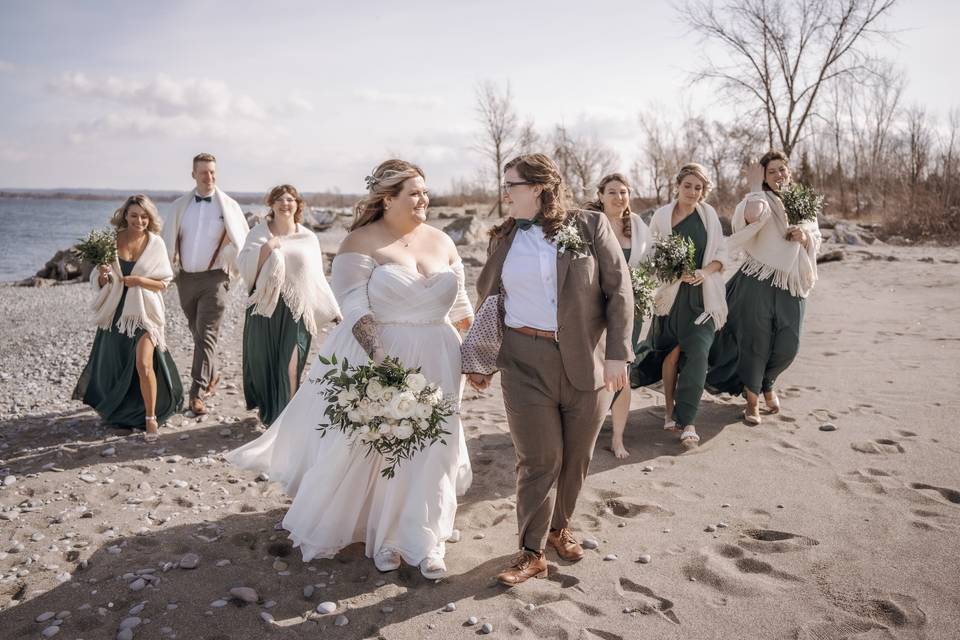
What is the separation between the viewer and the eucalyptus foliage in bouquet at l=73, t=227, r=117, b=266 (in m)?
6.68

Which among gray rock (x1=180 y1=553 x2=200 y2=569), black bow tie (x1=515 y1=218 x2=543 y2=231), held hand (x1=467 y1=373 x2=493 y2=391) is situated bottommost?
gray rock (x1=180 y1=553 x2=200 y2=569)

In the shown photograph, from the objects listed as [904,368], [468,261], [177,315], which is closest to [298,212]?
[904,368]

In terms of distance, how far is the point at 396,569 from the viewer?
428cm

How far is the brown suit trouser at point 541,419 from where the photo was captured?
4.02 metres

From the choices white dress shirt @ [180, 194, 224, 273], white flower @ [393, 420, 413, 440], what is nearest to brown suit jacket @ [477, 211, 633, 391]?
white flower @ [393, 420, 413, 440]

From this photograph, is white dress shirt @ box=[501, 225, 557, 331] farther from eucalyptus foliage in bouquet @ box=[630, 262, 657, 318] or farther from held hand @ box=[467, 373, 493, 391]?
eucalyptus foliage in bouquet @ box=[630, 262, 657, 318]

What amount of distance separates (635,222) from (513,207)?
235 cm

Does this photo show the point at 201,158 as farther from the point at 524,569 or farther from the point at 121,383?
the point at 524,569

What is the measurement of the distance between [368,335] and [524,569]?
1.58m

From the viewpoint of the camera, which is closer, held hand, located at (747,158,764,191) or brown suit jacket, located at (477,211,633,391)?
brown suit jacket, located at (477,211,633,391)

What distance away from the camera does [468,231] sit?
23.6 m

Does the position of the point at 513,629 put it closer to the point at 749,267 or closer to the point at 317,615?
the point at 317,615

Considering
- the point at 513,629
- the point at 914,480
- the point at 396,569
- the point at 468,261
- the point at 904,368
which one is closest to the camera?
the point at 513,629

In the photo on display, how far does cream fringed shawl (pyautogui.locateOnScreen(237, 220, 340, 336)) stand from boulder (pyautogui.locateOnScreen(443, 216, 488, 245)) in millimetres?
15966
